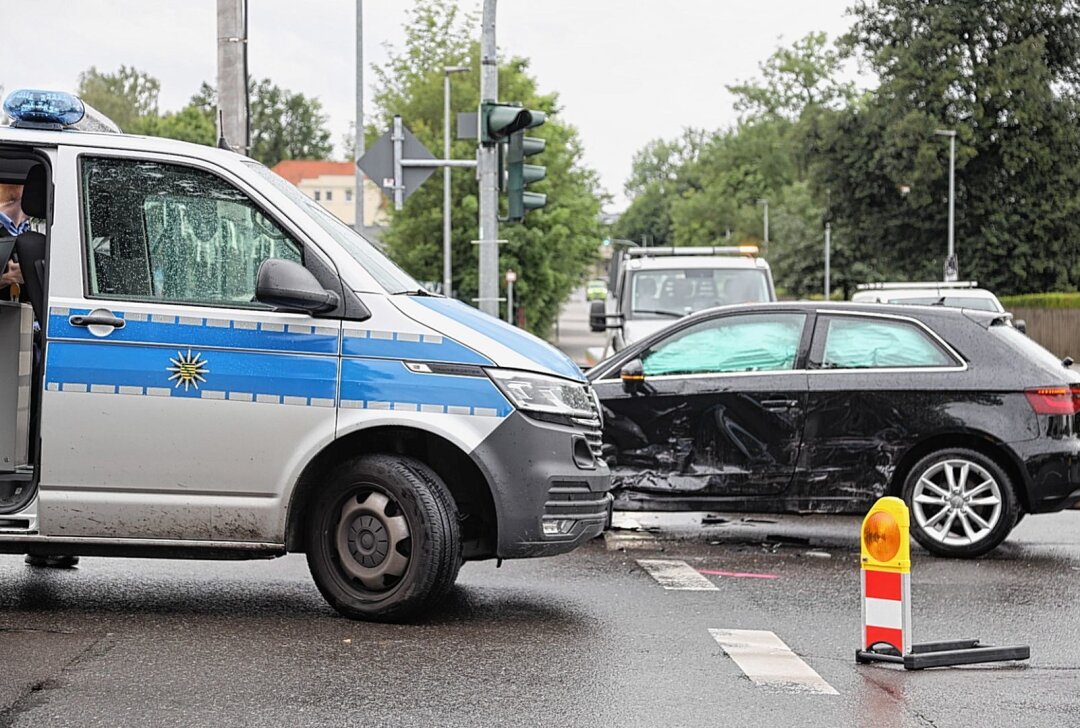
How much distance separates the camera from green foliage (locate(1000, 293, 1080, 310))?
4800 cm

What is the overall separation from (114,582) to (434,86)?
43.9 metres

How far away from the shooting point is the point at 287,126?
145500mm

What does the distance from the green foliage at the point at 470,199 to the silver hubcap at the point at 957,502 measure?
3646 cm

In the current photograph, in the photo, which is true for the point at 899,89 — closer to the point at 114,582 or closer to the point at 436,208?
the point at 436,208

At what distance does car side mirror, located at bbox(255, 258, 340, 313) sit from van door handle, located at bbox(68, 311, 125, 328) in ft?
2.00

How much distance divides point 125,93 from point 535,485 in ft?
398

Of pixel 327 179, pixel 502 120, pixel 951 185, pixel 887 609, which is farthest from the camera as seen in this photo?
pixel 327 179

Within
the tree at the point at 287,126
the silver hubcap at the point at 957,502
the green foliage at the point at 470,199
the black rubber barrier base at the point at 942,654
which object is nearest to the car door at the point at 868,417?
the silver hubcap at the point at 957,502

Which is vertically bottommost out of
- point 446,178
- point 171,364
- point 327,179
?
point 171,364

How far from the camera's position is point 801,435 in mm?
10211

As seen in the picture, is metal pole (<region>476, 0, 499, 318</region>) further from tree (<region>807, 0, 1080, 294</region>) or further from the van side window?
tree (<region>807, 0, 1080, 294</region>)

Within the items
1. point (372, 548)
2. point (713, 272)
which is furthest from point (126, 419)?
point (713, 272)

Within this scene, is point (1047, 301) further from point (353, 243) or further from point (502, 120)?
point (353, 243)

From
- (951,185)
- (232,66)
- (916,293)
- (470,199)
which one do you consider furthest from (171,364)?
(951,185)
